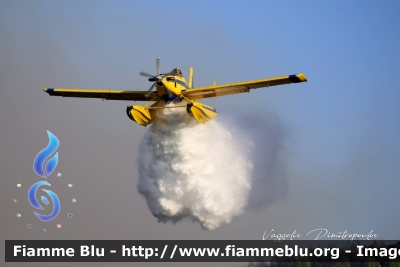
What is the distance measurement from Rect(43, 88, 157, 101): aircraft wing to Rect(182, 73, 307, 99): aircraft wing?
3.03m

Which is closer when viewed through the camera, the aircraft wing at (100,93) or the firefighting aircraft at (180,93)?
the firefighting aircraft at (180,93)

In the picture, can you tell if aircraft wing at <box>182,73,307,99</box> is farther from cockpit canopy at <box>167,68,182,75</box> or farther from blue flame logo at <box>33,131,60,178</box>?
blue flame logo at <box>33,131,60,178</box>

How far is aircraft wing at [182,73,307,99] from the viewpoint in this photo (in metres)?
30.3

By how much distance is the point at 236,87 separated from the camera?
103 ft

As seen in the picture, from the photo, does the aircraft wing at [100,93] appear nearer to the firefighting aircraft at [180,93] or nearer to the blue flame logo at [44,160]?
the firefighting aircraft at [180,93]

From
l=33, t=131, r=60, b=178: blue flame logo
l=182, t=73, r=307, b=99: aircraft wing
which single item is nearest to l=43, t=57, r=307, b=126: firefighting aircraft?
l=182, t=73, r=307, b=99: aircraft wing

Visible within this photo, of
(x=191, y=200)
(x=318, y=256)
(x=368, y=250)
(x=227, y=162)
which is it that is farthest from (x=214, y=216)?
(x=368, y=250)

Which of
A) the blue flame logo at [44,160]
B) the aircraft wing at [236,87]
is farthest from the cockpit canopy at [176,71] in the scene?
the blue flame logo at [44,160]

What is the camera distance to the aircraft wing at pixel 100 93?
33250 mm

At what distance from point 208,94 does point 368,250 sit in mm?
19732

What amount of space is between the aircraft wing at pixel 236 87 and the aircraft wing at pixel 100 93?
3.03 meters

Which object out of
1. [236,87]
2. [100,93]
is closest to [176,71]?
[236,87]

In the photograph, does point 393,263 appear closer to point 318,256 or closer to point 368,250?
point 368,250

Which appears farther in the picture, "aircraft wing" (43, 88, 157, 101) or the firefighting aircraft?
"aircraft wing" (43, 88, 157, 101)
